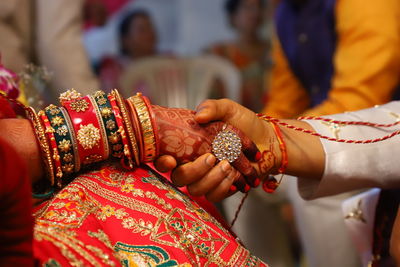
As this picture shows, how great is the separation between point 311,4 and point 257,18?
7.03 ft

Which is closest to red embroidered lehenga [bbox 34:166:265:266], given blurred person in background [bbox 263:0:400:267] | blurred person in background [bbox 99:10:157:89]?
blurred person in background [bbox 263:0:400:267]

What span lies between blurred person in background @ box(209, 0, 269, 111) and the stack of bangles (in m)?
3.04

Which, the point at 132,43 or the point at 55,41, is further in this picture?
the point at 132,43

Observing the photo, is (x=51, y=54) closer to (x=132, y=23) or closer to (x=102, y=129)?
(x=102, y=129)

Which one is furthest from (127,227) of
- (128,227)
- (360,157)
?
(360,157)

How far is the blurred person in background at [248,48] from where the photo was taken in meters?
3.90

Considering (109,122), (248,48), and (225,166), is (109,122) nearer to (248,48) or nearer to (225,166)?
(225,166)

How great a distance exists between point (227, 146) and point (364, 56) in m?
0.96

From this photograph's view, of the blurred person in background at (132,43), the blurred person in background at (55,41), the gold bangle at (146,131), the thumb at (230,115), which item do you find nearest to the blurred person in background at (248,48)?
the blurred person in background at (132,43)

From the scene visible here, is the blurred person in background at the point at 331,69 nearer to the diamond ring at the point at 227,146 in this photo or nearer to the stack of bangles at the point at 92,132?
the diamond ring at the point at 227,146

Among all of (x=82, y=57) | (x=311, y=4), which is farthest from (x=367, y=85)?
(x=82, y=57)

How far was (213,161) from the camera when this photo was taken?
2.92 ft

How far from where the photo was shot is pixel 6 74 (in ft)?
3.23

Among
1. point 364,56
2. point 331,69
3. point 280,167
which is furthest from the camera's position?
point 331,69
